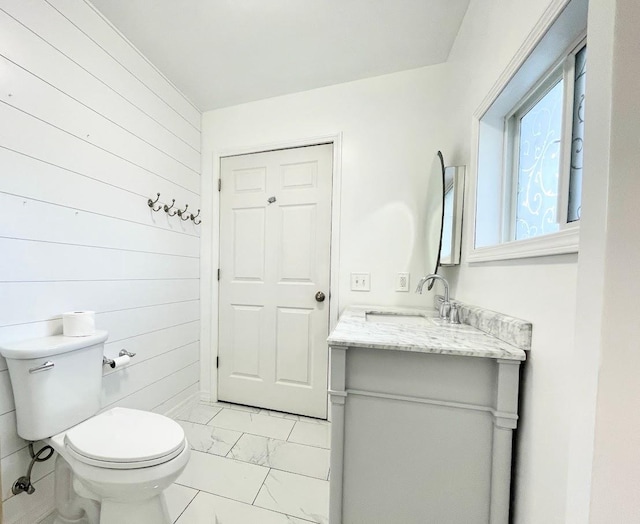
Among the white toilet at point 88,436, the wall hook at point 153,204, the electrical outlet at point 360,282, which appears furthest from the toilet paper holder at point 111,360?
the electrical outlet at point 360,282

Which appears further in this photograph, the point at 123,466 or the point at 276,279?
the point at 276,279

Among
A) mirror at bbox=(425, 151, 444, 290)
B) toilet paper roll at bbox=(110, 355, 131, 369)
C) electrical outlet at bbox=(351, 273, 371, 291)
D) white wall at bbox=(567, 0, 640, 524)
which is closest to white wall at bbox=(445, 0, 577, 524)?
white wall at bbox=(567, 0, 640, 524)

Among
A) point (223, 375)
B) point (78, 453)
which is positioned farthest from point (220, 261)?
point (78, 453)

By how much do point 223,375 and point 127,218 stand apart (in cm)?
135

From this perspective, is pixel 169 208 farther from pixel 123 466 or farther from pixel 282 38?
pixel 123 466

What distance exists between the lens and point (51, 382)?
1.02 m

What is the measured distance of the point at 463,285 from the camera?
4.25 feet

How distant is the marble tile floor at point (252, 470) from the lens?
114cm

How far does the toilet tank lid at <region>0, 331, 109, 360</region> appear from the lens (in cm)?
95

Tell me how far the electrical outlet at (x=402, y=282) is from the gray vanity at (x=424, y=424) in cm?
80

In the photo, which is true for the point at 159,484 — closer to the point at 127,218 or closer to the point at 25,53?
the point at 127,218

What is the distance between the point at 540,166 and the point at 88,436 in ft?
6.26

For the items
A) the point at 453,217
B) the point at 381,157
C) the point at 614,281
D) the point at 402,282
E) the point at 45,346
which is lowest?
the point at 45,346

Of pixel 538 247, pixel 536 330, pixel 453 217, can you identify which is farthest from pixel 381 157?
pixel 536 330
